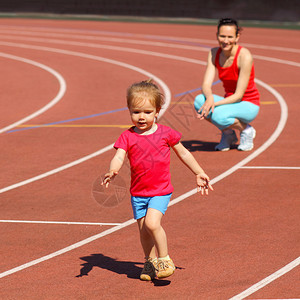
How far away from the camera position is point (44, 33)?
88.6ft

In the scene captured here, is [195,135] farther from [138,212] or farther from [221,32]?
[138,212]

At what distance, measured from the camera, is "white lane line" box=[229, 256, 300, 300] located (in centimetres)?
542

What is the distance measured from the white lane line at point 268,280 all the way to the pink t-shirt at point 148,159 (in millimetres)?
971

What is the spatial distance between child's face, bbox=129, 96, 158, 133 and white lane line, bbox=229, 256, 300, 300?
148cm

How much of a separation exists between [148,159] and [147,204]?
14.4 inches

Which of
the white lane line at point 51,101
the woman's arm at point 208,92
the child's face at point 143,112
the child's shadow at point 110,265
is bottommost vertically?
the child's shadow at point 110,265

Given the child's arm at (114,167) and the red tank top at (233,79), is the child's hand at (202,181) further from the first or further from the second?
the red tank top at (233,79)

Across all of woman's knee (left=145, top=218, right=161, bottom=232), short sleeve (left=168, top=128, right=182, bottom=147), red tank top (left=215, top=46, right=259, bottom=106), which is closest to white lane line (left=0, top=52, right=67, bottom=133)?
red tank top (left=215, top=46, right=259, bottom=106)

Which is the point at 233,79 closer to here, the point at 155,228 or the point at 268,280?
the point at 268,280

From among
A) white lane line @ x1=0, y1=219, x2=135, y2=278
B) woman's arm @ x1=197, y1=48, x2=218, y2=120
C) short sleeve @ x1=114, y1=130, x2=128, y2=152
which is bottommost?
white lane line @ x1=0, y1=219, x2=135, y2=278

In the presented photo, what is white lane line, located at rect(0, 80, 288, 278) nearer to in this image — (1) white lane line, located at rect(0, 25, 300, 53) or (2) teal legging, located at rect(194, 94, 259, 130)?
(2) teal legging, located at rect(194, 94, 259, 130)

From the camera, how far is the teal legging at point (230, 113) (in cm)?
982

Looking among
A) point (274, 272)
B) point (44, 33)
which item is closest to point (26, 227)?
point (274, 272)

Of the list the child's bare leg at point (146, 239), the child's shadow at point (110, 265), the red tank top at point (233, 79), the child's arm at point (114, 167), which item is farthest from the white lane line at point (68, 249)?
the red tank top at point (233, 79)
